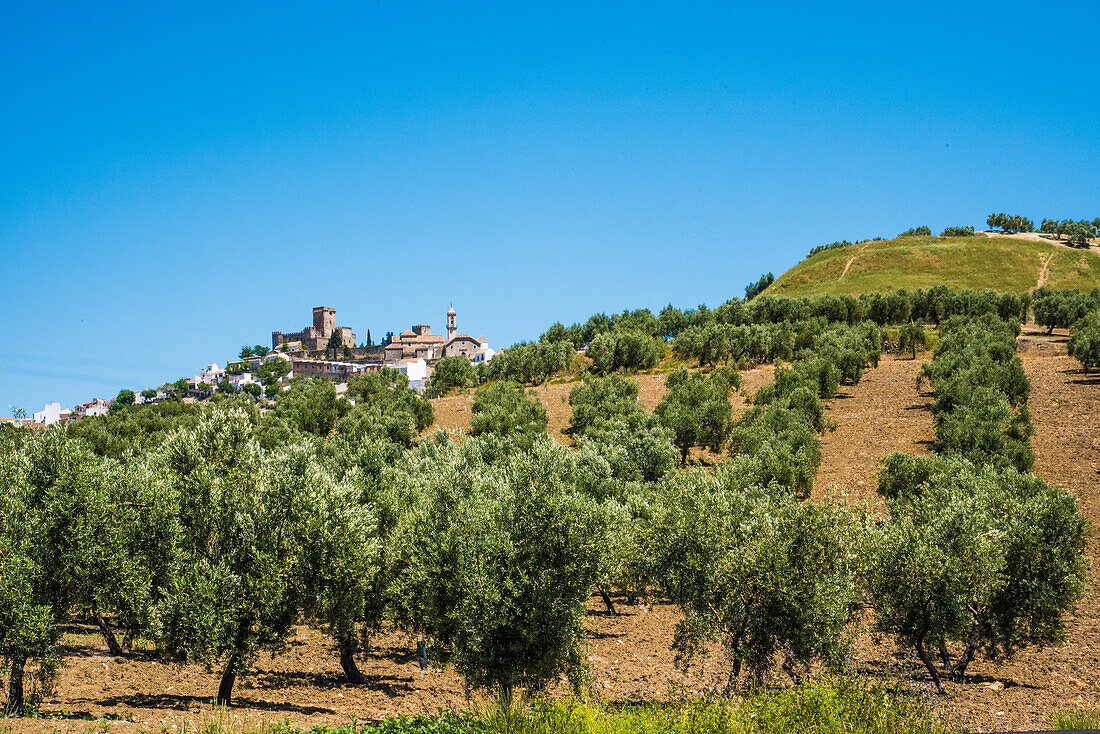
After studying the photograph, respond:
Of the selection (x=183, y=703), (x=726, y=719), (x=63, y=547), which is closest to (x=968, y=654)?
(x=726, y=719)

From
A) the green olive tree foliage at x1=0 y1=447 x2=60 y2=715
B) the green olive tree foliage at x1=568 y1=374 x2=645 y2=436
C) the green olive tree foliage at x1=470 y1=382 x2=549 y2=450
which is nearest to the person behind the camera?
the green olive tree foliage at x1=0 y1=447 x2=60 y2=715

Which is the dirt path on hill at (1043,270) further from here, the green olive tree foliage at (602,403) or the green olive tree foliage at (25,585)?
the green olive tree foliage at (25,585)

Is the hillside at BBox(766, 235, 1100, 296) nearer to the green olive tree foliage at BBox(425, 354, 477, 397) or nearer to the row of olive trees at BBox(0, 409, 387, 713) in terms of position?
the green olive tree foliage at BBox(425, 354, 477, 397)

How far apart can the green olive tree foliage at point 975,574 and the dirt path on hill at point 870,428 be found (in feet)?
58.0

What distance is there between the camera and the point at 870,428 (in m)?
67.4

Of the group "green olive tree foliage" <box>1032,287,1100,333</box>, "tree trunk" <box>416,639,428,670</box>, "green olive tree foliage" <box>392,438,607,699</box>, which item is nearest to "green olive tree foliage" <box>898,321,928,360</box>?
"green olive tree foliage" <box>1032,287,1100,333</box>

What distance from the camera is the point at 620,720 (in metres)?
14.9

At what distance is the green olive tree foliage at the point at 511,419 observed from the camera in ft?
212

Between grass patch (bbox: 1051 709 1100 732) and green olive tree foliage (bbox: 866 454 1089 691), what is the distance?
10.1 feet

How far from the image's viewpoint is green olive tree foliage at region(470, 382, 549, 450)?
212 ft

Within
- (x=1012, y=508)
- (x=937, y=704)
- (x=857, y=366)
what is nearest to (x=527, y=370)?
(x=857, y=366)

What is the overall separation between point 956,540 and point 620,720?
15.8m

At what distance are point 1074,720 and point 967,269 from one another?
7498 inches

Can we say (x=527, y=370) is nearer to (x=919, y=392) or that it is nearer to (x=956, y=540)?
(x=919, y=392)
